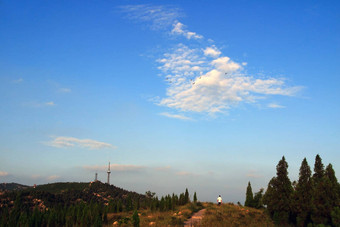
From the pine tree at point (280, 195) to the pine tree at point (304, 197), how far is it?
0.83m

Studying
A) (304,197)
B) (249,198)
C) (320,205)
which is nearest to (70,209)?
(249,198)

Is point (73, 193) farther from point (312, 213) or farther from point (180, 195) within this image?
point (312, 213)

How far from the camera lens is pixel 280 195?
31703mm

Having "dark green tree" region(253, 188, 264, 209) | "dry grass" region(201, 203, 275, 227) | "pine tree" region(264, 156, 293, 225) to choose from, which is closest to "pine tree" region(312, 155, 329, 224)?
"pine tree" region(264, 156, 293, 225)

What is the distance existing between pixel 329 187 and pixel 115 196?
12171 centimetres

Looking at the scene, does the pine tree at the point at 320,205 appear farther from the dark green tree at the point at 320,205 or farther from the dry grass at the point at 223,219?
the dry grass at the point at 223,219

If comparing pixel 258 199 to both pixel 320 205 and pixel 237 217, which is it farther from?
pixel 320 205

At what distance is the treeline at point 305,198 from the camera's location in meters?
25.5

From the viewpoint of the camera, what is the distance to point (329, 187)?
25609 millimetres

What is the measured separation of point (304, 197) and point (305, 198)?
209 mm

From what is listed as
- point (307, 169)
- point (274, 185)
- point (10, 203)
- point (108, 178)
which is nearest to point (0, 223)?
point (10, 203)

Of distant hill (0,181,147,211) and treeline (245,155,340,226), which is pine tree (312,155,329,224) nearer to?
treeline (245,155,340,226)

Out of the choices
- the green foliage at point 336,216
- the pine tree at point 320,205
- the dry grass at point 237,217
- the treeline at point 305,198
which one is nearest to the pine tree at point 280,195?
the treeline at point 305,198

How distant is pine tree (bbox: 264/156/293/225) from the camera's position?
30906 millimetres
